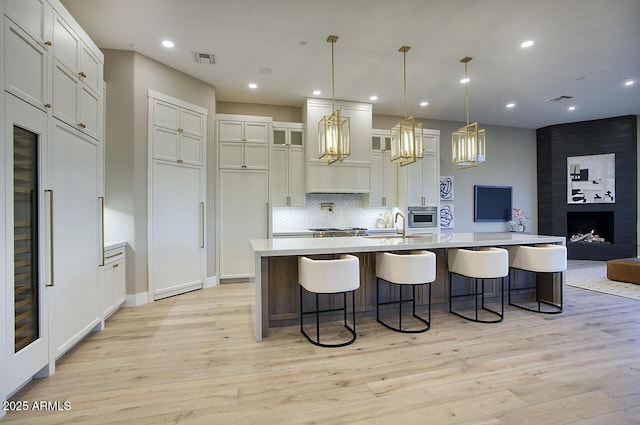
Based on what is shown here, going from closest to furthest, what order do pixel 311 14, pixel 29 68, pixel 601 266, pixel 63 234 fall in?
pixel 29 68 → pixel 63 234 → pixel 311 14 → pixel 601 266

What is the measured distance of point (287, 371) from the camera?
2248 millimetres

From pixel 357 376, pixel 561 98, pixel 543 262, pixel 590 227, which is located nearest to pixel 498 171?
pixel 561 98

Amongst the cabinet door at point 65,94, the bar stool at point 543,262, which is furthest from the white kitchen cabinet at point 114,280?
the bar stool at point 543,262

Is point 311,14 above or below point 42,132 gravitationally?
above

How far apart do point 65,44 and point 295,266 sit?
2656mm

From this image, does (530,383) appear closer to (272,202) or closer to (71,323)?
(71,323)

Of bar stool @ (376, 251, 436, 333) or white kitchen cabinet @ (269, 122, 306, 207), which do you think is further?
white kitchen cabinet @ (269, 122, 306, 207)

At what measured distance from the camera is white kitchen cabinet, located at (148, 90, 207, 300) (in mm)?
3998

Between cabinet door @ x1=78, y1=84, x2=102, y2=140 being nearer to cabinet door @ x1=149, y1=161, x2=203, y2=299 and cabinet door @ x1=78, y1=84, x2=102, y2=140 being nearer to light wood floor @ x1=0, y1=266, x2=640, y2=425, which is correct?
cabinet door @ x1=149, y1=161, x2=203, y2=299

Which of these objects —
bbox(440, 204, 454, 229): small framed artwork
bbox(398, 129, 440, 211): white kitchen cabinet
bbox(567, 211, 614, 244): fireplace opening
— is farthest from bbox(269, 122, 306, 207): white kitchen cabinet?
bbox(567, 211, 614, 244): fireplace opening

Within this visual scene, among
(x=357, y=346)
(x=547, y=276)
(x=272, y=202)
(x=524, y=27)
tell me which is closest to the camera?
(x=357, y=346)

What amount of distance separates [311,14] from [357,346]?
10.6 feet

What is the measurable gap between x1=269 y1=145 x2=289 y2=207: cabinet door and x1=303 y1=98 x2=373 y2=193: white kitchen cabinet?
40cm

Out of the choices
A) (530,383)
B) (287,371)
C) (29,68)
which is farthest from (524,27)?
(29,68)
